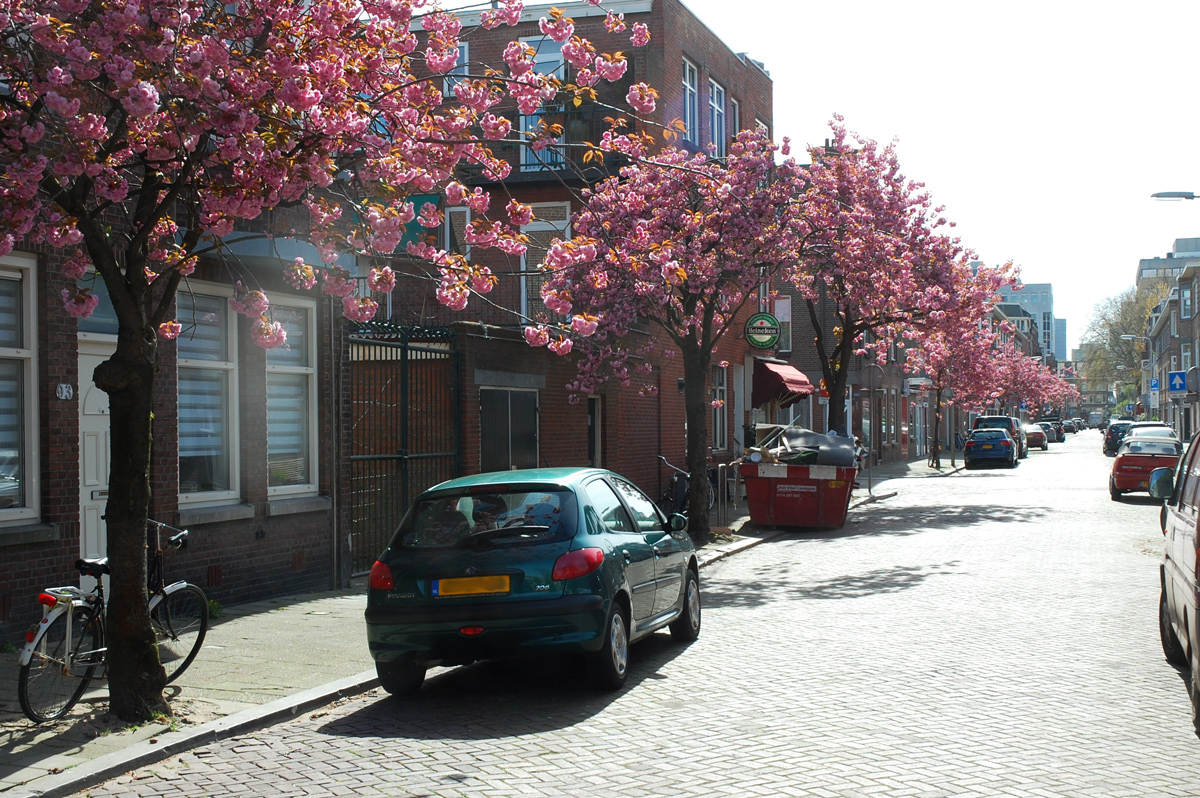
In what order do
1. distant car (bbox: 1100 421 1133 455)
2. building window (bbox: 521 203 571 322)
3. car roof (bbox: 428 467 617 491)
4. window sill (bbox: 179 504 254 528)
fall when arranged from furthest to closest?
1. distant car (bbox: 1100 421 1133 455)
2. building window (bbox: 521 203 571 322)
3. window sill (bbox: 179 504 254 528)
4. car roof (bbox: 428 467 617 491)

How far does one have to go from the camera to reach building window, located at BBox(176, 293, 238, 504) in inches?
447

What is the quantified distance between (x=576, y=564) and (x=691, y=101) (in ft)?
66.7

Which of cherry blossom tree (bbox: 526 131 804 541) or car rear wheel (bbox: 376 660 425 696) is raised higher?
cherry blossom tree (bbox: 526 131 804 541)

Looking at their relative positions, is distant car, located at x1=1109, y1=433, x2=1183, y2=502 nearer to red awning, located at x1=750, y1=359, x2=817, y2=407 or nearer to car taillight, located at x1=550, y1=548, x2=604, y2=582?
red awning, located at x1=750, y1=359, x2=817, y2=407

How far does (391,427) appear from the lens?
48.5ft

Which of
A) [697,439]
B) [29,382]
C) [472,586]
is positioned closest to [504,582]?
[472,586]

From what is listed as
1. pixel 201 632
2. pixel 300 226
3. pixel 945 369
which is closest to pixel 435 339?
pixel 300 226

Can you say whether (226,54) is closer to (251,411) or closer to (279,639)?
(279,639)

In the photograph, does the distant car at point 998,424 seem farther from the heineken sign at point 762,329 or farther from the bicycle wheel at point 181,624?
the bicycle wheel at point 181,624

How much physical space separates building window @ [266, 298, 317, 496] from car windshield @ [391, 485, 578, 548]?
4804 mm

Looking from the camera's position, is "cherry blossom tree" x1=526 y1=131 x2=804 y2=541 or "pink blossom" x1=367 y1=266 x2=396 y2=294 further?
"cherry blossom tree" x1=526 y1=131 x2=804 y2=541

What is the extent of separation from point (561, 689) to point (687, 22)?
20454 millimetres

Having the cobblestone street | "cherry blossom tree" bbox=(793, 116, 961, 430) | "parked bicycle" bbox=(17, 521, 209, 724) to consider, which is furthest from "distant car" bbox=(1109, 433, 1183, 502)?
"parked bicycle" bbox=(17, 521, 209, 724)

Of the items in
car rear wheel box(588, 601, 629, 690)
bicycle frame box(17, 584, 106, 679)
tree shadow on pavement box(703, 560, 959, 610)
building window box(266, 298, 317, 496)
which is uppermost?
building window box(266, 298, 317, 496)
